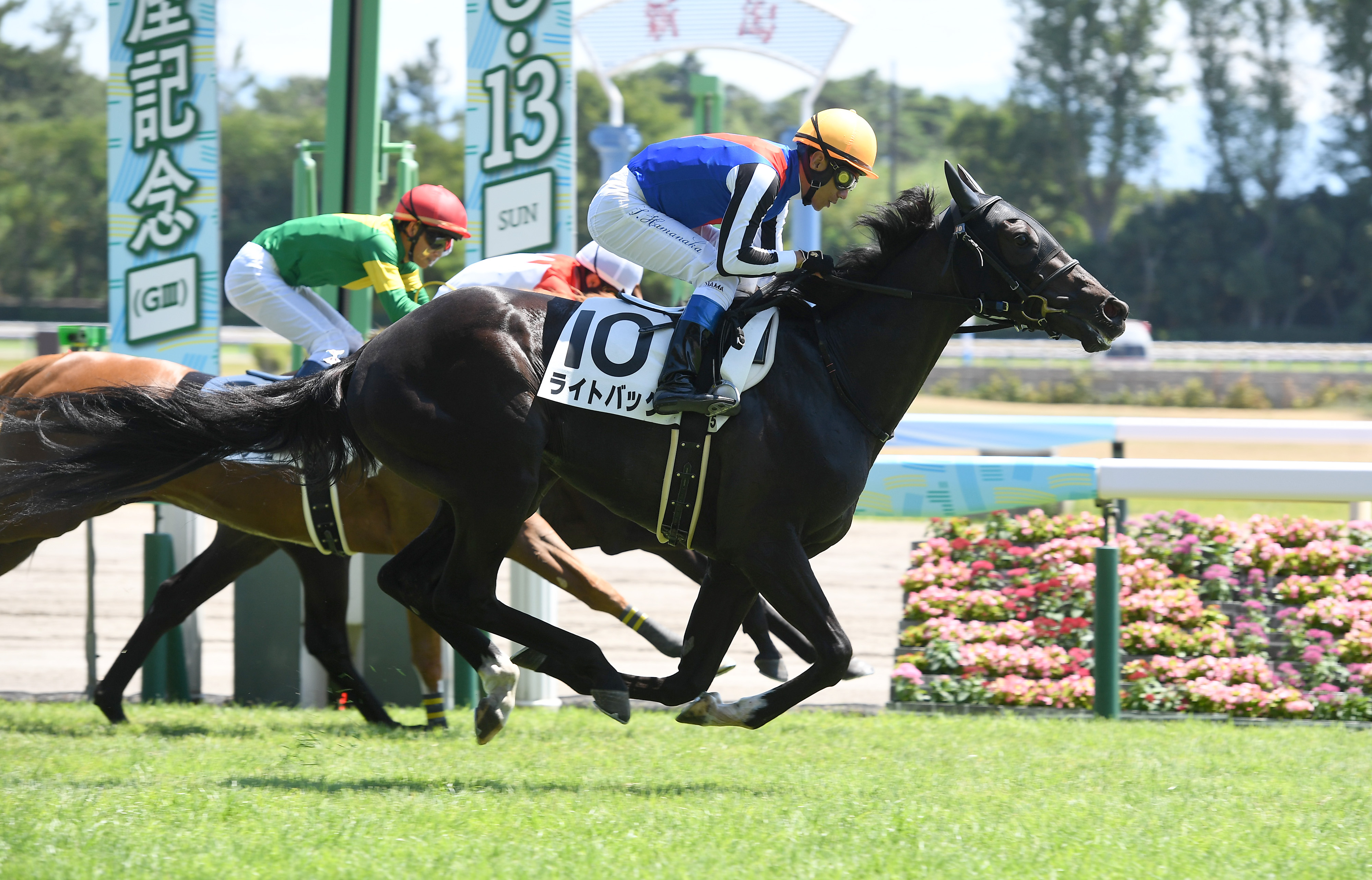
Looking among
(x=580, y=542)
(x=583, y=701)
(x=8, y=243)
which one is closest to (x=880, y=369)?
(x=580, y=542)

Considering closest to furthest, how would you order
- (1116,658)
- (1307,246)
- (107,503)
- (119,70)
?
(107,503)
(1116,658)
(119,70)
(1307,246)

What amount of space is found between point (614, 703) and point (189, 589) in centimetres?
268

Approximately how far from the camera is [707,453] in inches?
183

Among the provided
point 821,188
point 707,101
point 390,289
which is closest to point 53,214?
point 707,101

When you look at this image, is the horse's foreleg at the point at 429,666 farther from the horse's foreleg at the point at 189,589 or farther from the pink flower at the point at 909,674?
the pink flower at the point at 909,674

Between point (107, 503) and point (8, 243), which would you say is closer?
point (107, 503)

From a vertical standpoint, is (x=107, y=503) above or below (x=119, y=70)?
below

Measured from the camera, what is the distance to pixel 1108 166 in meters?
54.7

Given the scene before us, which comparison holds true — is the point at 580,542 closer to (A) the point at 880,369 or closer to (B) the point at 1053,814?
(A) the point at 880,369

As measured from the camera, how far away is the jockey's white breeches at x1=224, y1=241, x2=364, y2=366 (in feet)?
20.4

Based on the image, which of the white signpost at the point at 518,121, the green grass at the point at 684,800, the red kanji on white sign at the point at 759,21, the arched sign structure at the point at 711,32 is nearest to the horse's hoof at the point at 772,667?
the green grass at the point at 684,800

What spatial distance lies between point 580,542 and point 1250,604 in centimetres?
324

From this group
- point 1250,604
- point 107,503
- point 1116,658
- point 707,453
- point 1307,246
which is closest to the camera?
point 707,453

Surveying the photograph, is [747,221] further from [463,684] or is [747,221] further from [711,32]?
[711,32]
